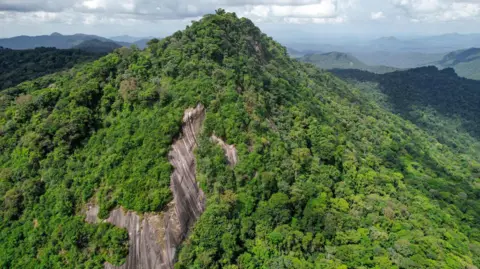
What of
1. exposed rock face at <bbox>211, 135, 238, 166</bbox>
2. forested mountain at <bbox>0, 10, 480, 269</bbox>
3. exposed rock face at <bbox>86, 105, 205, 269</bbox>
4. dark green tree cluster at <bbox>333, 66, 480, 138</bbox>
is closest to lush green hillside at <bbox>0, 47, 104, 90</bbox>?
forested mountain at <bbox>0, 10, 480, 269</bbox>

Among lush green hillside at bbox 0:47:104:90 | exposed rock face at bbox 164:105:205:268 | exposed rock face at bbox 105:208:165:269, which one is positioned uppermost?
lush green hillside at bbox 0:47:104:90

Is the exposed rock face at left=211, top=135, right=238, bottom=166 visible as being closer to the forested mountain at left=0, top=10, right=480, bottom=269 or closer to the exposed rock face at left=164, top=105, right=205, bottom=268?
the forested mountain at left=0, top=10, right=480, bottom=269

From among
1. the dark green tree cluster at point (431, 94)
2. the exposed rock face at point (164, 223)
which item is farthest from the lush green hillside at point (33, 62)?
the dark green tree cluster at point (431, 94)

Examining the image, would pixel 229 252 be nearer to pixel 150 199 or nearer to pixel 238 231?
pixel 238 231

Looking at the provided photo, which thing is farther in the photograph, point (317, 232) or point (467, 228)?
A: point (467, 228)

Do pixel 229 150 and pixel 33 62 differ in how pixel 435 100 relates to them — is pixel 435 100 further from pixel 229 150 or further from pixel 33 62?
pixel 33 62

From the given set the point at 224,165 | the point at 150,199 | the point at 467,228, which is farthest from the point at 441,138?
the point at 150,199
